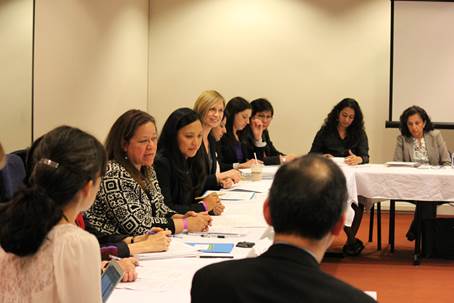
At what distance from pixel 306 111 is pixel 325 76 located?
0.46 metres

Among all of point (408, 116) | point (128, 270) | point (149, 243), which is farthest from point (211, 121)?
point (128, 270)

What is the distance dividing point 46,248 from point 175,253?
105cm

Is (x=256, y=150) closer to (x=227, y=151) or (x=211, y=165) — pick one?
(x=227, y=151)

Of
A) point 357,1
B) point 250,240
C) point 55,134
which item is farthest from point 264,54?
point 55,134

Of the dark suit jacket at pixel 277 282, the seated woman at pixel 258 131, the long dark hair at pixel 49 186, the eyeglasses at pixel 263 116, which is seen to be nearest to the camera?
the dark suit jacket at pixel 277 282

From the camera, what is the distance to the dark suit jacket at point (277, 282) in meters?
1.12

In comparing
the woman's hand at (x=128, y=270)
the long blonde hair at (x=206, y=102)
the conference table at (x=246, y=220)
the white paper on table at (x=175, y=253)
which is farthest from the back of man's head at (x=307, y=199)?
the long blonde hair at (x=206, y=102)

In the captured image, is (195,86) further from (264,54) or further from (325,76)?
(325,76)

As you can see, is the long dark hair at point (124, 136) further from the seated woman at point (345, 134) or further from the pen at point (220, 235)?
the seated woman at point (345, 134)

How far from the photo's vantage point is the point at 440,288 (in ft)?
14.9

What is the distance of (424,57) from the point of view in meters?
7.27

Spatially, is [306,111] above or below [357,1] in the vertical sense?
below

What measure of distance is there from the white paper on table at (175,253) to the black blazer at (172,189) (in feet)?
2.26

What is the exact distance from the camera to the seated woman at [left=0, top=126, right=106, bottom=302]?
1488 millimetres
